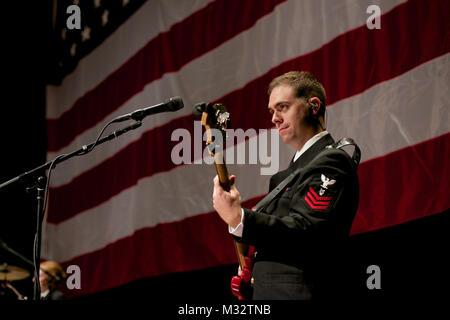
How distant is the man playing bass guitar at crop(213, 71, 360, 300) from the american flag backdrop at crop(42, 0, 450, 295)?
0.67 metres

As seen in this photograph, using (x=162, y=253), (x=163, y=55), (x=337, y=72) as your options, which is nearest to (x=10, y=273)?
(x=162, y=253)

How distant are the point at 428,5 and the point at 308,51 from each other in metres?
0.69

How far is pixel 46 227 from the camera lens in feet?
16.2

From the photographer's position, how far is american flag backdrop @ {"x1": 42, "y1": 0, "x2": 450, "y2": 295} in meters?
2.23

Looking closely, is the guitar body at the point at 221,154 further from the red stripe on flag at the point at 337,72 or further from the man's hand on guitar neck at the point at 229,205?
the red stripe on flag at the point at 337,72

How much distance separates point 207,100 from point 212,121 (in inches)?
70.4

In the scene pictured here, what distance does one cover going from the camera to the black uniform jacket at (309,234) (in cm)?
152

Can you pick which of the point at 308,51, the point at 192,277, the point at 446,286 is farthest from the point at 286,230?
the point at 192,277

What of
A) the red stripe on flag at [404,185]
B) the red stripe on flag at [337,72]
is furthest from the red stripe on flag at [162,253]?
the red stripe on flag at [404,185]

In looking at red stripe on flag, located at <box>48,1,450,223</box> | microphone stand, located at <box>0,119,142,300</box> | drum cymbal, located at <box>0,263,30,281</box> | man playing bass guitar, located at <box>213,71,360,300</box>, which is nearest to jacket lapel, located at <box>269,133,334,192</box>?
man playing bass guitar, located at <box>213,71,360,300</box>

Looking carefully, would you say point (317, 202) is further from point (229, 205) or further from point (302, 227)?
point (229, 205)

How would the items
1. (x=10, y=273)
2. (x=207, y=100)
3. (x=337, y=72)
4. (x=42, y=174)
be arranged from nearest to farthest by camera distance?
(x=42, y=174) < (x=337, y=72) < (x=207, y=100) < (x=10, y=273)

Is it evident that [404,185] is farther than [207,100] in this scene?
No

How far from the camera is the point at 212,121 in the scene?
1.64 m
